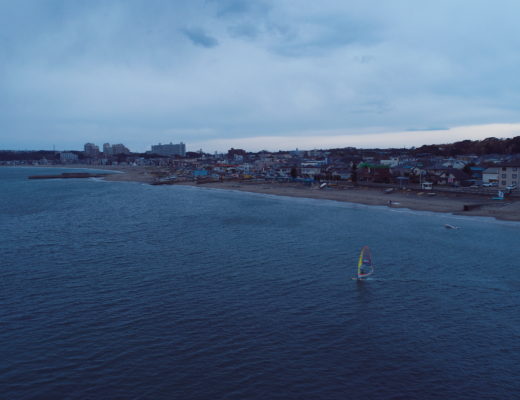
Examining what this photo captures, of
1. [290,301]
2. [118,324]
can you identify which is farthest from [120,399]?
[290,301]

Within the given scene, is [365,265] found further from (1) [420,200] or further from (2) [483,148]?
(2) [483,148]

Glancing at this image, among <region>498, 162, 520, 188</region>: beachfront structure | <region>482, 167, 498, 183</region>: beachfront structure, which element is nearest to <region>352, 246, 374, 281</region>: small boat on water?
<region>498, 162, 520, 188</region>: beachfront structure

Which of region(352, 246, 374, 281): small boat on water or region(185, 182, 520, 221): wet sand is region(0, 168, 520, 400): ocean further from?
region(185, 182, 520, 221): wet sand

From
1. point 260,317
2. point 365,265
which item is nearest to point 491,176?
point 365,265

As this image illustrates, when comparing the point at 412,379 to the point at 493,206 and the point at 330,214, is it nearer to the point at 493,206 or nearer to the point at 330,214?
the point at 330,214

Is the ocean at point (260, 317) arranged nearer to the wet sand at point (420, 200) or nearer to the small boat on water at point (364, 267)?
the small boat on water at point (364, 267)

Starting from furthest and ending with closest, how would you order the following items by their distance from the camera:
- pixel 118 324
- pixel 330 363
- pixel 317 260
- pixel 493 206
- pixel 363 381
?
pixel 493 206, pixel 317 260, pixel 118 324, pixel 330 363, pixel 363 381

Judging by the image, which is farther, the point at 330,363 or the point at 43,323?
the point at 43,323
